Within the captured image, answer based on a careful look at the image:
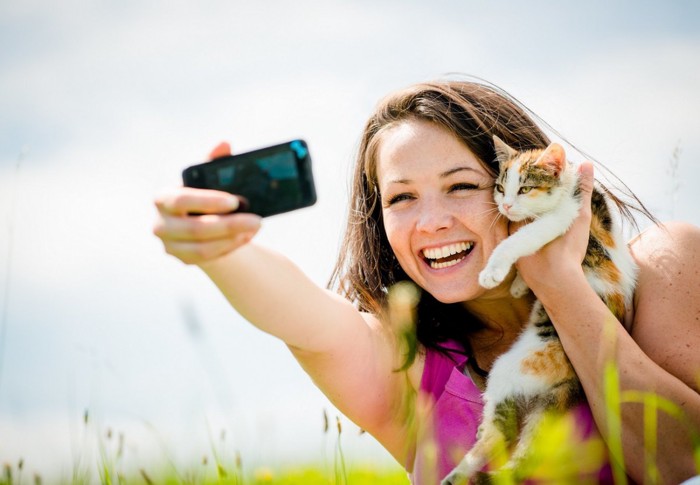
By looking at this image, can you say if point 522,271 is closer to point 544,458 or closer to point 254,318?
point 254,318

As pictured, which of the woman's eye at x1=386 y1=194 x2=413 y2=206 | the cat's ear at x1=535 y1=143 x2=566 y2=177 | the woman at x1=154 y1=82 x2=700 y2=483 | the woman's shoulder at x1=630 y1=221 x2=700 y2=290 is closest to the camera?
the woman at x1=154 y1=82 x2=700 y2=483

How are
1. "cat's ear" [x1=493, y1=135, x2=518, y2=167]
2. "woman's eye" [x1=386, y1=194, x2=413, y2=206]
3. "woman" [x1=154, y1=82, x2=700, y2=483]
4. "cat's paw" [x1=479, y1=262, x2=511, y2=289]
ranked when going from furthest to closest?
"cat's ear" [x1=493, y1=135, x2=518, y2=167] → "woman's eye" [x1=386, y1=194, x2=413, y2=206] → "cat's paw" [x1=479, y1=262, x2=511, y2=289] → "woman" [x1=154, y1=82, x2=700, y2=483]

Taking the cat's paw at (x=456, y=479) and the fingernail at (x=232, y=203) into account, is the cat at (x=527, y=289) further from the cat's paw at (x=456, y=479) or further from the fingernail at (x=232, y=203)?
the fingernail at (x=232, y=203)

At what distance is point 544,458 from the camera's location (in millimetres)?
1033

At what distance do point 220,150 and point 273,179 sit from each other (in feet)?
0.49

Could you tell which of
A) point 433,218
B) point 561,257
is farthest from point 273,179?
point 561,257

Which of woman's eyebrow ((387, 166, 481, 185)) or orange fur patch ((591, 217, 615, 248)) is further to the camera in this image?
orange fur patch ((591, 217, 615, 248))

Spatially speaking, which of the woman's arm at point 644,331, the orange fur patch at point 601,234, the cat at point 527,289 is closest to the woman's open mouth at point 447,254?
the cat at point 527,289

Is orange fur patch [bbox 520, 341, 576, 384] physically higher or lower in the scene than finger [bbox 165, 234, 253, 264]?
lower

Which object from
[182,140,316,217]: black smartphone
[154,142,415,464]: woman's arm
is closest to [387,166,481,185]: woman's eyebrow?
[154,142,415,464]: woman's arm

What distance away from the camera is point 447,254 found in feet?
7.34

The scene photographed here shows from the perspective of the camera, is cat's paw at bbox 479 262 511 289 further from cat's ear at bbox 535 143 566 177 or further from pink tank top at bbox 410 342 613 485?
cat's ear at bbox 535 143 566 177

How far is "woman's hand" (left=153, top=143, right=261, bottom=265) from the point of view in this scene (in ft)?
4.04

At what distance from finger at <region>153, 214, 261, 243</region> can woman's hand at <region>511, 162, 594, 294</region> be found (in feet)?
3.84
